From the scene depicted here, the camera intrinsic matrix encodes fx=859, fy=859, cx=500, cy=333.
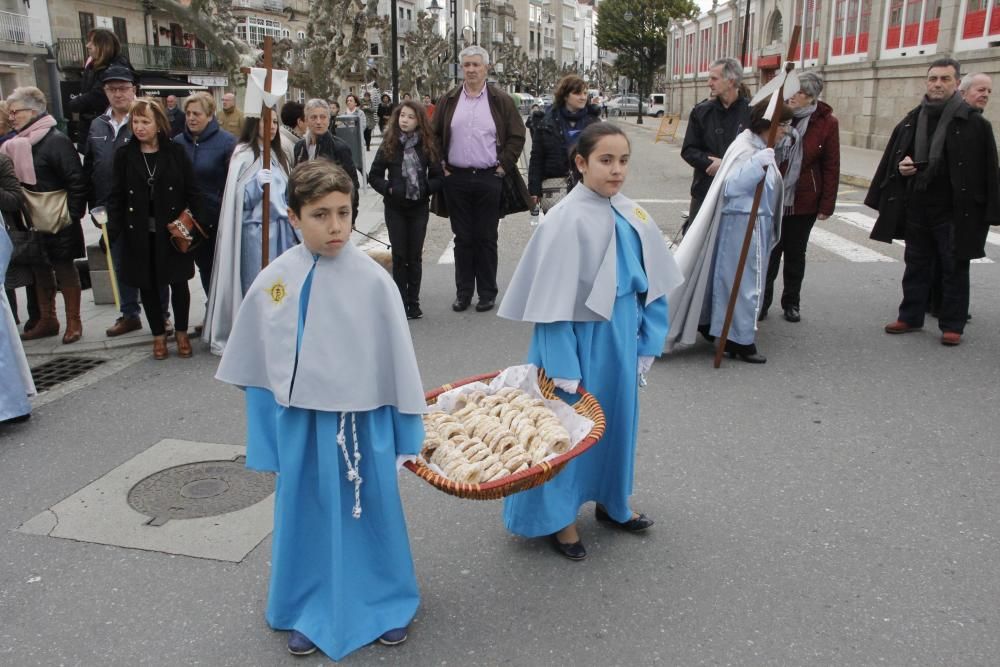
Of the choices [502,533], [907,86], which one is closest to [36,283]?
[502,533]

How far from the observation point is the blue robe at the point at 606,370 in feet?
11.4

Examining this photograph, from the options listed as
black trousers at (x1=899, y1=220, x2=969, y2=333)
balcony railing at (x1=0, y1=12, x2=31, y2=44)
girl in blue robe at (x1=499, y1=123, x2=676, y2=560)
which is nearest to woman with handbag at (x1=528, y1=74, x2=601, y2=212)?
black trousers at (x1=899, y1=220, x2=969, y2=333)

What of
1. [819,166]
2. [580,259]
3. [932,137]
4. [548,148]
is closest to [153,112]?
[548,148]

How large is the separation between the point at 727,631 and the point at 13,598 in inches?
108

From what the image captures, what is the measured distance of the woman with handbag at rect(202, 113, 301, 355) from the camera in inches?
253

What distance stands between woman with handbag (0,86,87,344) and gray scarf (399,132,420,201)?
2.53 meters

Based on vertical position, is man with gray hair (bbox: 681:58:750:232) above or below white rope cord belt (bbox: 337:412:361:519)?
above

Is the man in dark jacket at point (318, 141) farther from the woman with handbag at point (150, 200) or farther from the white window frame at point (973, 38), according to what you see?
the white window frame at point (973, 38)

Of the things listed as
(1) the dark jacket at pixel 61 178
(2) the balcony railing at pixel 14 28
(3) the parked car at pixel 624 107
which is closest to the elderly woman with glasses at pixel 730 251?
(1) the dark jacket at pixel 61 178

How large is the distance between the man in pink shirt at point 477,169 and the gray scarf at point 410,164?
351 mm

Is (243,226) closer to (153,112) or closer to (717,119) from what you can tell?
(153,112)

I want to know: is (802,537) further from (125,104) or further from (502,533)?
(125,104)

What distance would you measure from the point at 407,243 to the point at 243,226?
1.59 meters

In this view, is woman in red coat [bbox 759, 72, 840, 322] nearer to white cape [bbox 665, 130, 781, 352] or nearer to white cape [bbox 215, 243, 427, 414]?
white cape [bbox 665, 130, 781, 352]
